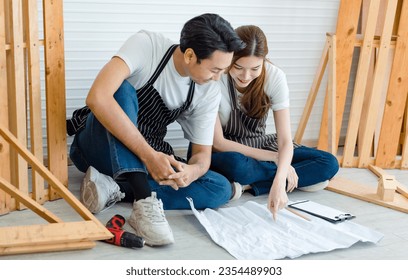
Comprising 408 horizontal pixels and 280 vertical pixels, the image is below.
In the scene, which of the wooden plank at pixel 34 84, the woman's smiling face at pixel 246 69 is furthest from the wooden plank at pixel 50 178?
the woman's smiling face at pixel 246 69

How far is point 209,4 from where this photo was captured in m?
3.33

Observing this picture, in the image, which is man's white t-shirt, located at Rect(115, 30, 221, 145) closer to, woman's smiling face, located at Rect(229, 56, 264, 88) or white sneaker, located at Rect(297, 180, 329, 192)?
woman's smiling face, located at Rect(229, 56, 264, 88)

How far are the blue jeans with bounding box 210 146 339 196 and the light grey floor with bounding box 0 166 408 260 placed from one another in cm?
7

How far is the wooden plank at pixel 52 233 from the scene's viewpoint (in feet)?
7.11

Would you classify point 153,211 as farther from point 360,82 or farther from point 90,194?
point 360,82

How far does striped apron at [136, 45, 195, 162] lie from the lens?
8.21 ft

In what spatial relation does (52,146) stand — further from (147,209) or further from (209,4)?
(209,4)

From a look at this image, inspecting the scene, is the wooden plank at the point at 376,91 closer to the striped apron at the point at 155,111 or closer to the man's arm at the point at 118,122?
the striped apron at the point at 155,111

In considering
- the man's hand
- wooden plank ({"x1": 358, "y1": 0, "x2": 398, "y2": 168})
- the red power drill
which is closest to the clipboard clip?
the man's hand

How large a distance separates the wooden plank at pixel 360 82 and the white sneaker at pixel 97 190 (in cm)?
143

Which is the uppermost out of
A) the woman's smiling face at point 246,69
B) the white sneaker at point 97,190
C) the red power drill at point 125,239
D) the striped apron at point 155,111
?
the woman's smiling face at point 246,69
